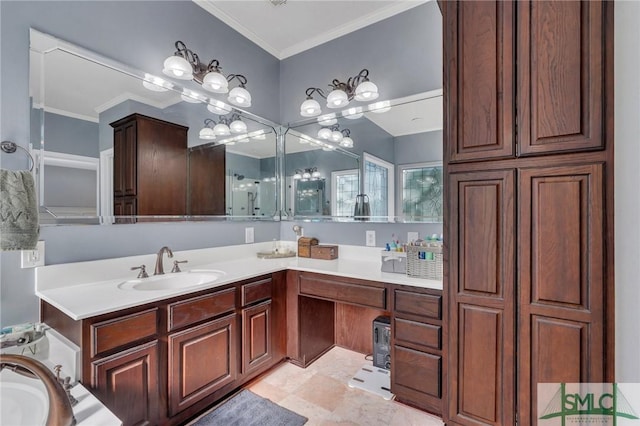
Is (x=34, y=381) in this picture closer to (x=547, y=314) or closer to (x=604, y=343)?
(x=547, y=314)

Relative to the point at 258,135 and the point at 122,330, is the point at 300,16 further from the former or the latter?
the point at 122,330

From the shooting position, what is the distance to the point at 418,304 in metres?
1.73

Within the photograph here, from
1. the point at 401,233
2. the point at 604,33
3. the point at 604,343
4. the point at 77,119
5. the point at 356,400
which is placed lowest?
the point at 356,400

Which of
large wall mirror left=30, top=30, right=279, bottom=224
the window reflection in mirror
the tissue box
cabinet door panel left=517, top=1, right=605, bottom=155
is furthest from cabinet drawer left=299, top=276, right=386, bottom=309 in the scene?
cabinet door panel left=517, top=1, right=605, bottom=155

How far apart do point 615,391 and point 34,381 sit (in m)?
2.28

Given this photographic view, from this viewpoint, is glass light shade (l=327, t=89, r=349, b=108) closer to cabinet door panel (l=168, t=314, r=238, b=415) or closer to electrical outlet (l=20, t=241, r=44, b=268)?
cabinet door panel (l=168, t=314, r=238, b=415)

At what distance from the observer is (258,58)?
2.76m

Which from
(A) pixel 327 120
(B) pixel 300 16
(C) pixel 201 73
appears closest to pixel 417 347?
(A) pixel 327 120

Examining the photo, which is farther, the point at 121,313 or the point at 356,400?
the point at 356,400

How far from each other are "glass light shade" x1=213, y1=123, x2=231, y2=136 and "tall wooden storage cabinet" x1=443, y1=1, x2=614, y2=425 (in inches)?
67.1

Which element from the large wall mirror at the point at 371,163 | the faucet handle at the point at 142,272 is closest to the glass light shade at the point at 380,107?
the large wall mirror at the point at 371,163

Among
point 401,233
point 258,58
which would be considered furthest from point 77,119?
point 401,233

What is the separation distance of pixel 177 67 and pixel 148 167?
0.70m

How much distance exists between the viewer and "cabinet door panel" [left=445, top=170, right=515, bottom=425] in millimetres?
1328
